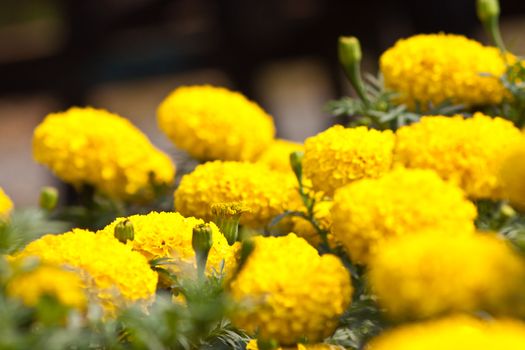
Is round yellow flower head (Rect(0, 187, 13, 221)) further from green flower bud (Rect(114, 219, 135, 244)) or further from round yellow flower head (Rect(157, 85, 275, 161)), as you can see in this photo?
round yellow flower head (Rect(157, 85, 275, 161))

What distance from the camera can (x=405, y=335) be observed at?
0.64 metres

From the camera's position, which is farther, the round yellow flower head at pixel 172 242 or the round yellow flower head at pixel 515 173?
the round yellow flower head at pixel 172 242

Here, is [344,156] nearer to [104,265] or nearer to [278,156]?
[104,265]

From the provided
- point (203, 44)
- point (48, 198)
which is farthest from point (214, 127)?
point (203, 44)

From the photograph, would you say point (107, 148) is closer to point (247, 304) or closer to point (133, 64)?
point (247, 304)

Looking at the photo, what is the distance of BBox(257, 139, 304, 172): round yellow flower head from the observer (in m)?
1.63

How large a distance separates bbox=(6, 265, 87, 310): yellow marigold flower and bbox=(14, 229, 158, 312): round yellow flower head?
8 centimetres

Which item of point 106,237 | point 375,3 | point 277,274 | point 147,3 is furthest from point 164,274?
point 147,3

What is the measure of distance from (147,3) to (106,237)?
15.7 feet

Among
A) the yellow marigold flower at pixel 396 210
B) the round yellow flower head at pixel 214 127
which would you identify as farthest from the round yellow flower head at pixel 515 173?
the round yellow flower head at pixel 214 127

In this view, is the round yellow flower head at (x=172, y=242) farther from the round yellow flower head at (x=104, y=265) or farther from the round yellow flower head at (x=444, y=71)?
the round yellow flower head at (x=444, y=71)

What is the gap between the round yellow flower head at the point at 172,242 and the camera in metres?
1.03

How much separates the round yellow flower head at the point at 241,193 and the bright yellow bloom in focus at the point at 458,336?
2.01 ft

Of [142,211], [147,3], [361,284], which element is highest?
[361,284]
